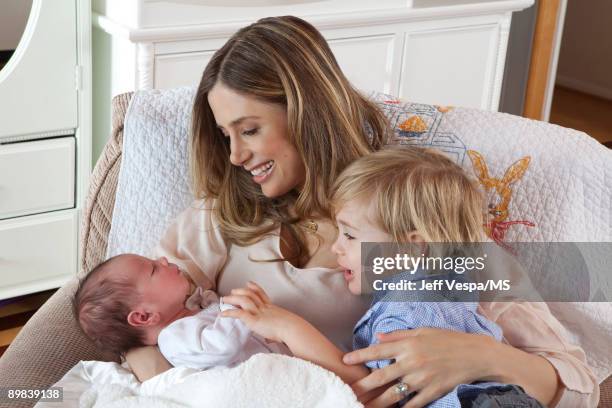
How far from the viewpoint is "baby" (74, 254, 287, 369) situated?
1343 millimetres

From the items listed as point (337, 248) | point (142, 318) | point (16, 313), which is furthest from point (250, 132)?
point (16, 313)

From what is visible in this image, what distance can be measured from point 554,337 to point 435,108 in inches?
20.0

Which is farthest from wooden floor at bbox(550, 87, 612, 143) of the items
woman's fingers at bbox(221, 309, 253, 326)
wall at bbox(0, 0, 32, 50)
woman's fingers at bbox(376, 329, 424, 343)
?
woman's fingers at bbox(221, 309, 253, 326)

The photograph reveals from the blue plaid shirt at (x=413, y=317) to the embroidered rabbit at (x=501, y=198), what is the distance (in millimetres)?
241

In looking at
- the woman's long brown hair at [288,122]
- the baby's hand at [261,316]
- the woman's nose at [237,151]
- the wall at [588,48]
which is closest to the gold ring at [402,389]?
the baby's hand at [261,316]

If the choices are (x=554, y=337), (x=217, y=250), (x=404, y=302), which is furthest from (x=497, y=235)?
(x=217, y=250)

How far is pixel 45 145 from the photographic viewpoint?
2.51 metres

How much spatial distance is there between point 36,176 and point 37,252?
23 cm

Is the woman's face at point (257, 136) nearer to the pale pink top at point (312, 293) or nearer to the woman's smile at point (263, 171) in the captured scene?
the woman's smile at point (263, 171)

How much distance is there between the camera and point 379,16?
9.08 ft

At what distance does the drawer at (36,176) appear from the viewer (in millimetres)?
2469

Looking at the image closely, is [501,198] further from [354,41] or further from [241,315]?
[354,41]

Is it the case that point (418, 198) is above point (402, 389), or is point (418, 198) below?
above

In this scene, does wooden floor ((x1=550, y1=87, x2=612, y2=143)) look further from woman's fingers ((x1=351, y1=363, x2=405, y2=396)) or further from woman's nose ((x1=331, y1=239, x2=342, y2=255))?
woman's fingers ((x1=351, y1=363, x2=405, y2=396))
